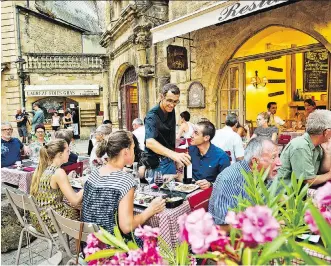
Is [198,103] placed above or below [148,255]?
above

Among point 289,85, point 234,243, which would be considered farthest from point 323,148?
point 289,85

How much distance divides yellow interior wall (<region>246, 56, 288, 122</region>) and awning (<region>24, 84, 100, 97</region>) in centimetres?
1243

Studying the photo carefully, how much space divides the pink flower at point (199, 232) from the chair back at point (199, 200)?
1.67m

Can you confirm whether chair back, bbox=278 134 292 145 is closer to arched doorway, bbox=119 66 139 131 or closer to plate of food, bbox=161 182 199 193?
plate of food, bbox=161 182 199 193

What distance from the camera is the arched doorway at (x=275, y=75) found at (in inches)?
313

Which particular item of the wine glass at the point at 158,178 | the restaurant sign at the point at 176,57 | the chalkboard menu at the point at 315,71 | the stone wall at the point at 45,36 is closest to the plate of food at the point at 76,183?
the wine glass at the point at 158,178

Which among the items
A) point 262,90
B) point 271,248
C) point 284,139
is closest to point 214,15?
point 284,139

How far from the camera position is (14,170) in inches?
195

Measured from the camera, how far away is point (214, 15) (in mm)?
6062

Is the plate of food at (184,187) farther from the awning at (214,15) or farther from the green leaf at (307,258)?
the awning at (214,15)

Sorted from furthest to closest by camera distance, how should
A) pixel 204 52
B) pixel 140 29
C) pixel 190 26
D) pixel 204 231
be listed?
1. pixel 140 29
2. pixel 204 52
3. pixel 190 26
4. pixel 204 231

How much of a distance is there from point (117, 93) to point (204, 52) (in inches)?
312

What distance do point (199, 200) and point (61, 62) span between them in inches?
751

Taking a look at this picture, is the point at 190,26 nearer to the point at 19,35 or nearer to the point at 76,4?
the point at 19,35
